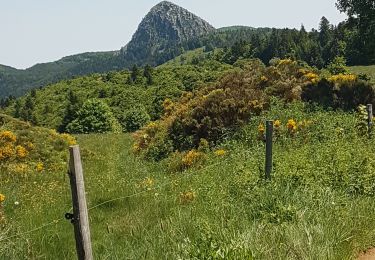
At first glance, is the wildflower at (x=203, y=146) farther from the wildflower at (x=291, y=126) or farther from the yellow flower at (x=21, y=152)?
the yellow flower at (x=21, y=152)

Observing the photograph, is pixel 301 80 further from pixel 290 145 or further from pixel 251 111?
pixel 290 145

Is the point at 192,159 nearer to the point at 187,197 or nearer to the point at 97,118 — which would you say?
the point at 187,197

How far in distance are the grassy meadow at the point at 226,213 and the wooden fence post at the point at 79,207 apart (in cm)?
106

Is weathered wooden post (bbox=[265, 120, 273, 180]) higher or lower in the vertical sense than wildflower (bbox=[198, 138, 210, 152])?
higher

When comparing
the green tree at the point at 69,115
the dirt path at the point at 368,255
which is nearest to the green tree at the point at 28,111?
the green tree at the point at 69,115

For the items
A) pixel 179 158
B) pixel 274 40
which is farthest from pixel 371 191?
pixel 274 40

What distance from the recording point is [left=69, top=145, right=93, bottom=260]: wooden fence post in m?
4.62

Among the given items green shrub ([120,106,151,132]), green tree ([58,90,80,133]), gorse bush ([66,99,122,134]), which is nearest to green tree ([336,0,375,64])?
gorse bush ([66,99,122,134])

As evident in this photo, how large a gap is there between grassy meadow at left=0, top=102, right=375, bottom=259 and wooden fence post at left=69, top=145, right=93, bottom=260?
3.49 ft

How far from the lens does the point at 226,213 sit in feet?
22.3

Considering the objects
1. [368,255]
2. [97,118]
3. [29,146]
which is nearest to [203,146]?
[29,146]

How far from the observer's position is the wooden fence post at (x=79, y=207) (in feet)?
15.2

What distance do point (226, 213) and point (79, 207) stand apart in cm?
274

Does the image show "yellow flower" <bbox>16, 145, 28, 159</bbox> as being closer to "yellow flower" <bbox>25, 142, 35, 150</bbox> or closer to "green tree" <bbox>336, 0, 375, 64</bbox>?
"yellow flower" <bbox>25, 142, 35, 150</bbox>
